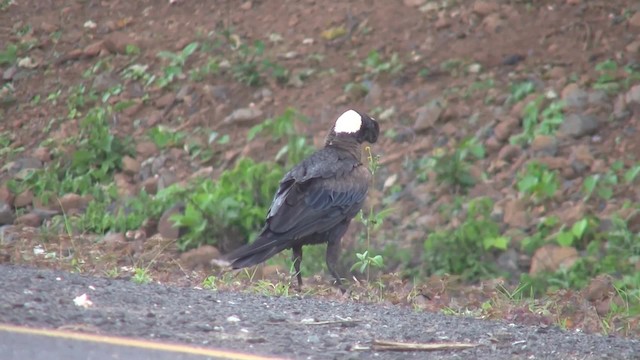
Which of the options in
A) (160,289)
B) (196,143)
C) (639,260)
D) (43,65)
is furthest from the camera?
(43,65)

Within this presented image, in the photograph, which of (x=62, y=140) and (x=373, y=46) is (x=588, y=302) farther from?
(x=62, y=140)

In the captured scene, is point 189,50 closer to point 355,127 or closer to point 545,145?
point 545,145

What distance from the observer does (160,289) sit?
7562mm

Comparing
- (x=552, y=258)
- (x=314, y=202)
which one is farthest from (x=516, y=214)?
(x=314, y=202)

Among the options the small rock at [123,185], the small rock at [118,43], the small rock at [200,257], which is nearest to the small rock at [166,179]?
the small rock at [123,185]

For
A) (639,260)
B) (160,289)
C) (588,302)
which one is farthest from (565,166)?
(160,289)

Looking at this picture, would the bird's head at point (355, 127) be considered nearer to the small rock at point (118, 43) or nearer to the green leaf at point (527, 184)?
the green leaf at point (527, 184)

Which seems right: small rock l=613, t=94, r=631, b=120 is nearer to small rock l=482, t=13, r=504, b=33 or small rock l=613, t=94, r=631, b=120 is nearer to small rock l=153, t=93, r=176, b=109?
small rock l=482, t=13, r=504, b=33

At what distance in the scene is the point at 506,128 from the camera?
483 inches

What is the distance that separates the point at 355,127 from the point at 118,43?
5559mm

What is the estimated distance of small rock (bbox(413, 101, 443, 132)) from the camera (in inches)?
500

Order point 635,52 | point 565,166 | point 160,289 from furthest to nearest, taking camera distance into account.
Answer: point 635,52, point 565,166, point 160,289

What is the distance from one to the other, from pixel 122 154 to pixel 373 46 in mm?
2733

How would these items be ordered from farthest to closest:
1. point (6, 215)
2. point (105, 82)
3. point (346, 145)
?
point (105, 82), point (6, 215), point (346, 145)
